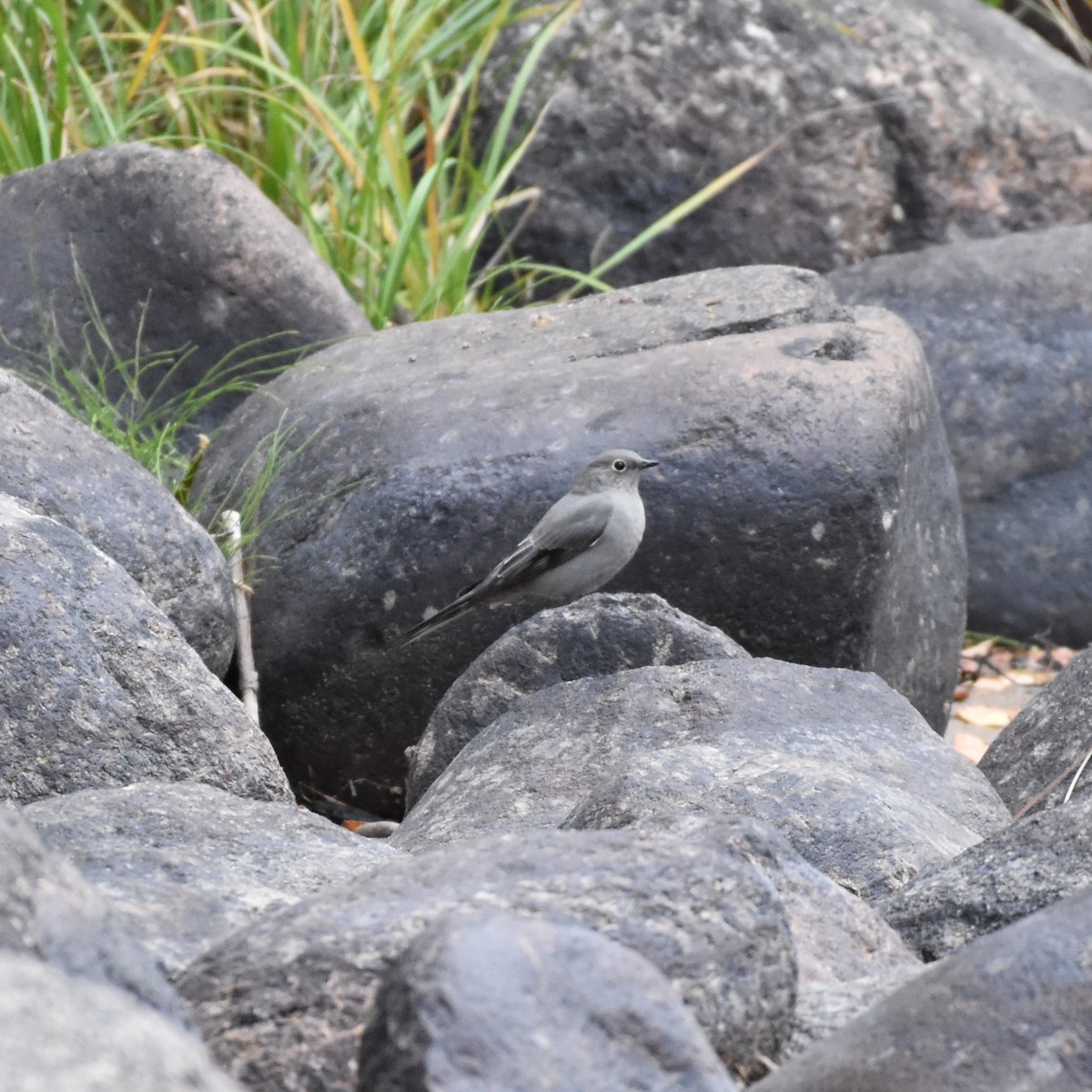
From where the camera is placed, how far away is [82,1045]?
1.29 metres

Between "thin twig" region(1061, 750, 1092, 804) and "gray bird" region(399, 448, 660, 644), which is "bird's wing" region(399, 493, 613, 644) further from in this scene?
"thin twig" region(1061, 750, 1092, 804)

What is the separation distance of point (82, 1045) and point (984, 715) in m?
5.13

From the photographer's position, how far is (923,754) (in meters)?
3.63

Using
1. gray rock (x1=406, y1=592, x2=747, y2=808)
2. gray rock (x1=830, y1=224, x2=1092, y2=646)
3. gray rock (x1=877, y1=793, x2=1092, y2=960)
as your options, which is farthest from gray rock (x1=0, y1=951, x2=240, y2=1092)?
gray rock (x1=830, y1=224, x2=1092, y2=646)

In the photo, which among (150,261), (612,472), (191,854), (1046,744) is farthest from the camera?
(150,261)

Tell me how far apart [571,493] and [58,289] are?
211 cm

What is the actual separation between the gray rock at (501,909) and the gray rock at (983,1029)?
119 millimetres

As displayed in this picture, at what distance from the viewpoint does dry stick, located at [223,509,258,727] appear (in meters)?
4.59

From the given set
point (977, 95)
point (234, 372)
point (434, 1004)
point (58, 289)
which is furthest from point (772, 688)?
point (977, 95)

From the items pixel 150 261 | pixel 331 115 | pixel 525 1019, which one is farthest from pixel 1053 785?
pixel 331 115

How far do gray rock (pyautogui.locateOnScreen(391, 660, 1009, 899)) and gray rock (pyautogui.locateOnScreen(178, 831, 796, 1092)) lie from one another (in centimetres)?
76

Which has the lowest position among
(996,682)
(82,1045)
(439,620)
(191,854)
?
(996,682)

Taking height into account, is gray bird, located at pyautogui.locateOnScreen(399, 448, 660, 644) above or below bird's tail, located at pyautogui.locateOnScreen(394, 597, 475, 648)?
above

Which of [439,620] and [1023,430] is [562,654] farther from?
[1023,430]
